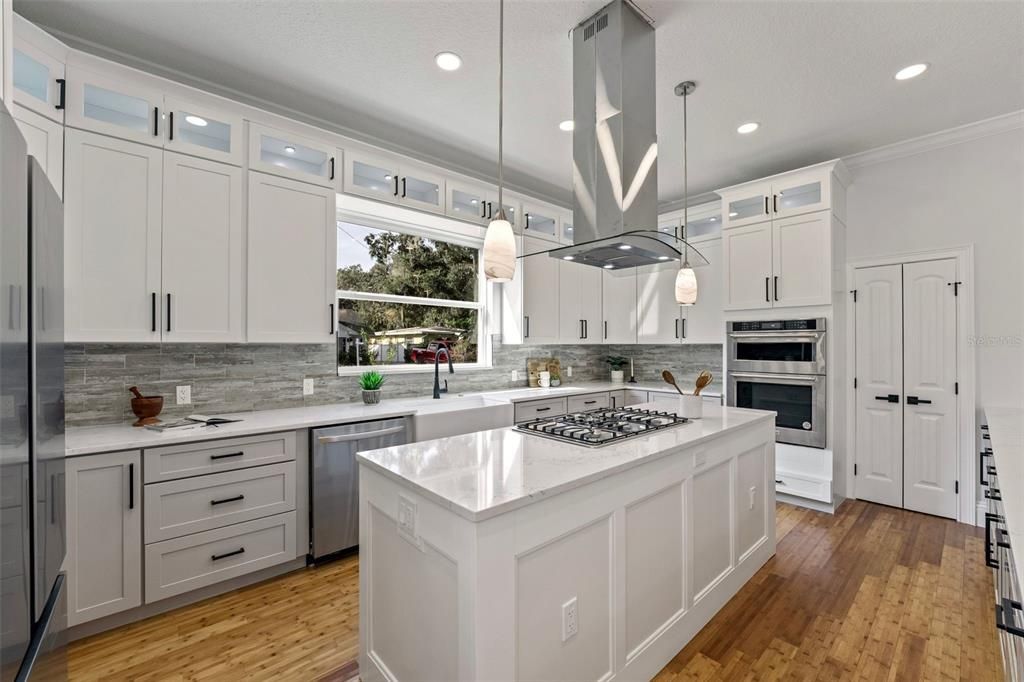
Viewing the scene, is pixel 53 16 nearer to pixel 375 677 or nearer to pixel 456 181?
pixel 456 181

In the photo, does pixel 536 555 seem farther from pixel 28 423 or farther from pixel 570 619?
pixel 28 423

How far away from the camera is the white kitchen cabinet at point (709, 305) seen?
4441 millimetres

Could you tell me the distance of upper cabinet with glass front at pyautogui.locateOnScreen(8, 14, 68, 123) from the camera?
1.96 meters

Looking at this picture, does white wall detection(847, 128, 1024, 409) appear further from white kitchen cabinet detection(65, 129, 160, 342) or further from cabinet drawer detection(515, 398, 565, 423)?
white kitchen cabinet detection(65, 129, 160, 342)

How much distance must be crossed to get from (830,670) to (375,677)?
187cm

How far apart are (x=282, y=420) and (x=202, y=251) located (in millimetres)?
1062

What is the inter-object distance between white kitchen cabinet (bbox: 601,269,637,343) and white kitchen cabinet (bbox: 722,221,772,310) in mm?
1120

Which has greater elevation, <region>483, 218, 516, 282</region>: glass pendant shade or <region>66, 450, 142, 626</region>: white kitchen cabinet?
<region>483, 218, 516, 282</region>: glass pendant shade

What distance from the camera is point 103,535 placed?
2.07 meters

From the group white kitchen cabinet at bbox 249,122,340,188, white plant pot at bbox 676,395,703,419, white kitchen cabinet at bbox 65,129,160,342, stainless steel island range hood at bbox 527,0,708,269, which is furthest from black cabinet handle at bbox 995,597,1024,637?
white kitchen cabinet at bbox 249,122,340,188

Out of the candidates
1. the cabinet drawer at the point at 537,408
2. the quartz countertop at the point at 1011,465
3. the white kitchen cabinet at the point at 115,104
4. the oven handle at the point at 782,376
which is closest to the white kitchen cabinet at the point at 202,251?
the white kitchen cabinet at the point at 115,104

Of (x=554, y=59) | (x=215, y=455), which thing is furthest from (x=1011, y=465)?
(x=215, y=455)

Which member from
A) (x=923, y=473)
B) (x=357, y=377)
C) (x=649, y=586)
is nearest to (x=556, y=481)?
(x=649, y=586)

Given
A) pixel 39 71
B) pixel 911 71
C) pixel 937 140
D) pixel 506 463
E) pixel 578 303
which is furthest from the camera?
pixel 578 303
